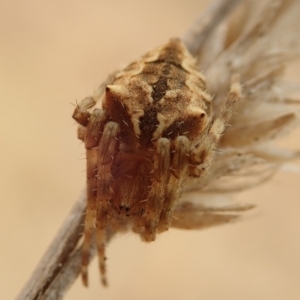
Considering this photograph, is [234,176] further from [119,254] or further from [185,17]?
[185,17]

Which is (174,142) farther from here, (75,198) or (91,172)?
(75,198)

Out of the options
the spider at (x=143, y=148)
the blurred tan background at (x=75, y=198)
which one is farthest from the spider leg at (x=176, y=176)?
the blurred tan background at (x=75, y=198)

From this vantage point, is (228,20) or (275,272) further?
(275,272)

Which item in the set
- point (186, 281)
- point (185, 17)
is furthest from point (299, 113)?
point (185, 17)

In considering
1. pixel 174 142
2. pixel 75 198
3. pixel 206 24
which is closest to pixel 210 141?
pixel 174 142

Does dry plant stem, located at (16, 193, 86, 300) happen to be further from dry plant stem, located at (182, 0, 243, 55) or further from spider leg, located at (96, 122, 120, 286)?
dry plant stem, located at (182, 0, 243, 55)

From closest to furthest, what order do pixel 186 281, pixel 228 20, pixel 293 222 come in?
pixel 228 20 < pixel 186 281 < pixel 293 222
